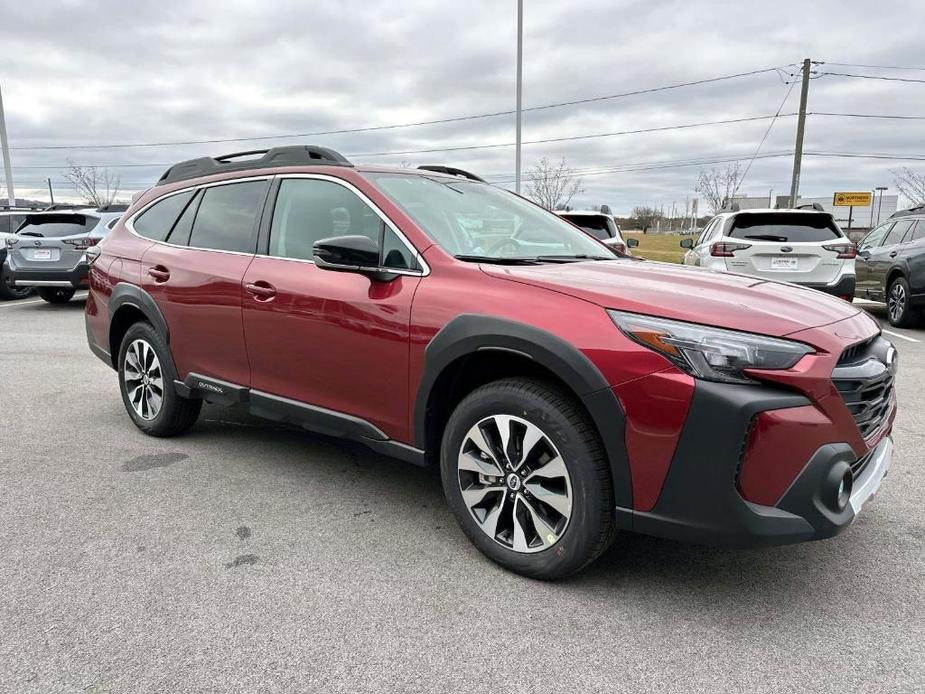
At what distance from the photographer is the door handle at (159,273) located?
13.8ft

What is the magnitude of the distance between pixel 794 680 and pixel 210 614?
6.59 ft

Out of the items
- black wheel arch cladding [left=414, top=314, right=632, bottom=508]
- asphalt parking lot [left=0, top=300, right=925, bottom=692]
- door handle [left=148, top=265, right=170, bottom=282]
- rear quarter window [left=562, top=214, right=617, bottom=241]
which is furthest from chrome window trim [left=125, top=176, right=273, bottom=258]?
rear quarter window [left=562, top=214, right=617, bottom=241]

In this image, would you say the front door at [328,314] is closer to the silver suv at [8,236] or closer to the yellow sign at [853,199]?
the silver suv at [8,236]

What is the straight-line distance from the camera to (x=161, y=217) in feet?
15.1

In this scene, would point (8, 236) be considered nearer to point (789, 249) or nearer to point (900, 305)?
point (789, 249)

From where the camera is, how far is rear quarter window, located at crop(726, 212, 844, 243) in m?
8.84

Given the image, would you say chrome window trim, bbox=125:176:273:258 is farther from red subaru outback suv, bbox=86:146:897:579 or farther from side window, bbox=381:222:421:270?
side window, bbox=381:222:421:270

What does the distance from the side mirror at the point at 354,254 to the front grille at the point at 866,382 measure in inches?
72.2

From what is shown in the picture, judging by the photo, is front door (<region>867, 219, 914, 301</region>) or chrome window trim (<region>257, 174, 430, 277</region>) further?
front door (<region>867, 219, 914, 301</region>)

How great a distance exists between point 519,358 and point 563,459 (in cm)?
44

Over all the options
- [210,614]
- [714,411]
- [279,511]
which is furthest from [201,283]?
[714,411]

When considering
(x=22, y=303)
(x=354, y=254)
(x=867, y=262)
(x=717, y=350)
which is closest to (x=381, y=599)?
(x=354, y=254)

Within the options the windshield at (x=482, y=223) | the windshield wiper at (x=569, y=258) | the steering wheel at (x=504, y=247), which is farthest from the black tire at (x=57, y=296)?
the windshield wiper at (x=569, y=258)

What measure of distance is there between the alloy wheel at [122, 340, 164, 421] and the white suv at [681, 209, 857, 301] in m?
7.03
